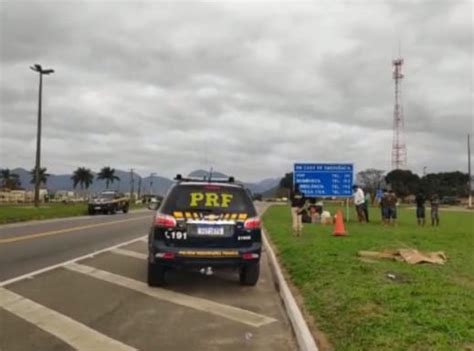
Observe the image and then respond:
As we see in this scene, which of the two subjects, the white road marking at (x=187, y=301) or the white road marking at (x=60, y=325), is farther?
the white road marking at (x=187, y=301)

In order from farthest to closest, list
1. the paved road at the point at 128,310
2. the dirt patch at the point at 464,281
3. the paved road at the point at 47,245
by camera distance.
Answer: the paved road at the point at 47,245 → the dirt patch at the point at 464,281 → the paved road at the point at 128,310

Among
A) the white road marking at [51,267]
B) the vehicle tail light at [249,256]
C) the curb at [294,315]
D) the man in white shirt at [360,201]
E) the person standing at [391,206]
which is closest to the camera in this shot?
the curb at [294,315]

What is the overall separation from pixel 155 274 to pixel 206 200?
4.81 ft

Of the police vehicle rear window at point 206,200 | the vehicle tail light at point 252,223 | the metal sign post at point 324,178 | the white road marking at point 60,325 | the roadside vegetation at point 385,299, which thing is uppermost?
the metal sign post at point 324,178

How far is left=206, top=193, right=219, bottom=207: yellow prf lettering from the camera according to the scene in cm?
1072

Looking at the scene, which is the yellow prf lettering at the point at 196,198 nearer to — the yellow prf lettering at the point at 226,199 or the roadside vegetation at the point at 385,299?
the yellow prf lettering at the point at 226,199

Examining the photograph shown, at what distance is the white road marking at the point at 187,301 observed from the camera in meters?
8.52

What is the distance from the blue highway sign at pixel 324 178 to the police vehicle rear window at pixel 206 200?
2357cm

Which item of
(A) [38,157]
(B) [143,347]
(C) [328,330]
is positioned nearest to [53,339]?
(B) [143,347]

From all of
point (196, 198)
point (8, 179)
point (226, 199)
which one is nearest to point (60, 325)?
point (196, 198)

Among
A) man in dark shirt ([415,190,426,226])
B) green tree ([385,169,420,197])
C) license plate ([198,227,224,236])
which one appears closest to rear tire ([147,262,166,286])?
license plate ([198,227,224,236])

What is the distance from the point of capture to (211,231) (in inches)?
412

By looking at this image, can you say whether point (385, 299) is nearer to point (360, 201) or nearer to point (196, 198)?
point (196, 198)

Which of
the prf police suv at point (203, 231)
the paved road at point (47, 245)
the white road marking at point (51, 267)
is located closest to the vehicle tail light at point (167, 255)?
the prf police suv at point (203, 231)
